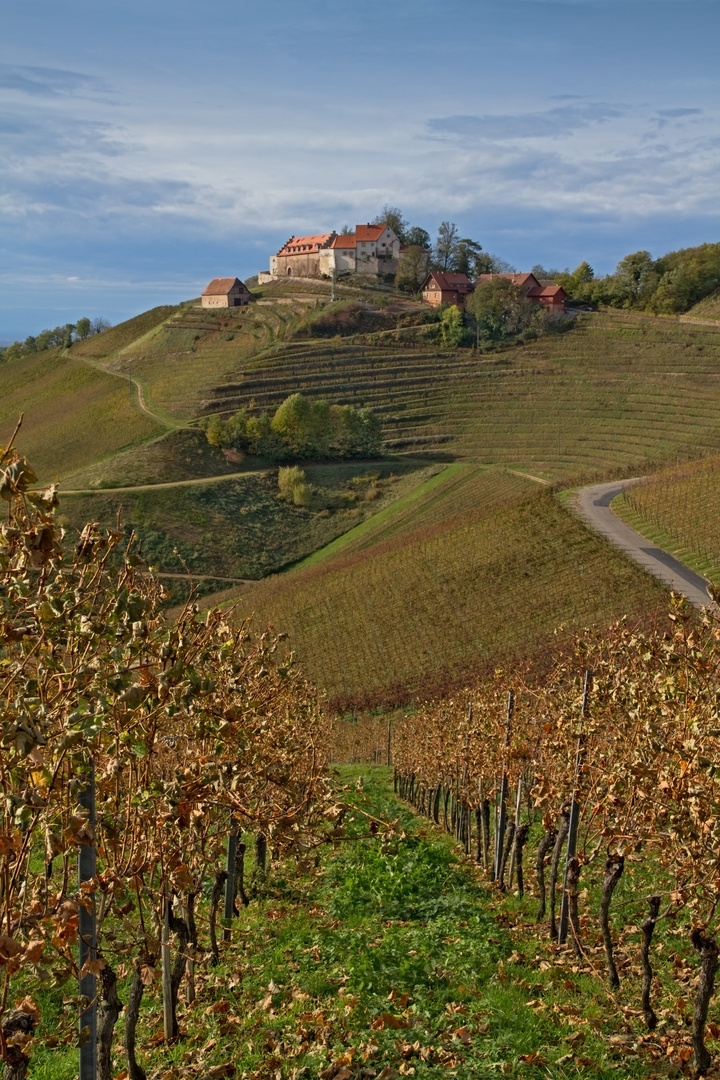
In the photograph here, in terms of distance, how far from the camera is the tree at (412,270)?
410ft

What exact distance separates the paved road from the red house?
64.7m

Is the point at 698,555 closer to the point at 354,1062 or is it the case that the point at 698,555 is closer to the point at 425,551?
the point at 425,551

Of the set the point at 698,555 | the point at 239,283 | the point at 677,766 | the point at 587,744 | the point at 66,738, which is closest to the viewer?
the point at 66,738

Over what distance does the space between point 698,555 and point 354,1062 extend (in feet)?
125

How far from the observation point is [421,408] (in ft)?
284

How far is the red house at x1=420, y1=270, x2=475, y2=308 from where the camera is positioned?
115125mm

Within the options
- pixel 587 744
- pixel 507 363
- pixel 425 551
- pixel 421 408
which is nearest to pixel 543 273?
pixel 507 363

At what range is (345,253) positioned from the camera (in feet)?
422

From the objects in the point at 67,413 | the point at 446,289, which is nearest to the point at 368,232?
the point at 446,289

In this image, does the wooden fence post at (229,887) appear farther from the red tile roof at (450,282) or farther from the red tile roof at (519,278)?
the red tile roof at (450,282)

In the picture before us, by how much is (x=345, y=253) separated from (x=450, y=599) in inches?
3868

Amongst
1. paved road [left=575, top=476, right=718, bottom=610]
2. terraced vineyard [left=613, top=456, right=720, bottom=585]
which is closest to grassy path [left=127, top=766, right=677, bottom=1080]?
paved road [left=575, top=476, right=718, bottom=610]

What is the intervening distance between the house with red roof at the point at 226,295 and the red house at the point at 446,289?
25.0 meters

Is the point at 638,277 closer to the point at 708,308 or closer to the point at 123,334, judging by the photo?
the point at 708,308
